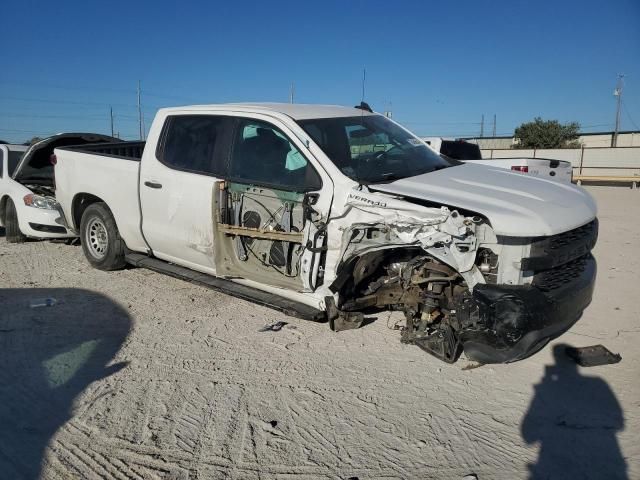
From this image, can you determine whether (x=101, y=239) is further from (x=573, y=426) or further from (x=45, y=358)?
(x=573, y=426)

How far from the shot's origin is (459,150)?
1277cm

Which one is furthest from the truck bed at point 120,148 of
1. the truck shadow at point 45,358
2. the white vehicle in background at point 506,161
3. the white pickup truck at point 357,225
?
the white vehicle in background at point 506,161

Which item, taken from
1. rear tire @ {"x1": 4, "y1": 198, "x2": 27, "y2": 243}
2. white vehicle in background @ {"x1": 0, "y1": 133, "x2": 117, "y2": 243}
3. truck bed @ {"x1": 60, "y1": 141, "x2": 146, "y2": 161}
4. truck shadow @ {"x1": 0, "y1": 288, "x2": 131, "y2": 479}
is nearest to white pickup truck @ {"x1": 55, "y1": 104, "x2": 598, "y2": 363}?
truck shadow @ {"x1": 0, "y1": 288, "x2": 131, "y2": 479}

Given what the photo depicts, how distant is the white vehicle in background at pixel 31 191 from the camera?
8.02 metres

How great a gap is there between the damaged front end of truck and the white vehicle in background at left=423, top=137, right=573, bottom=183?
723 centimetres

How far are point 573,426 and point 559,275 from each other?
1.08m

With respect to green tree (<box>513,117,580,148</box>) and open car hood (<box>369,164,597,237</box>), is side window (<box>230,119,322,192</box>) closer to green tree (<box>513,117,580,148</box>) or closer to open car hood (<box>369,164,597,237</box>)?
open car hood (<box>369,164,597,237</box>)

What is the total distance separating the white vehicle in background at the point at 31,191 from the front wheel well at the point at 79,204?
0.91 metres

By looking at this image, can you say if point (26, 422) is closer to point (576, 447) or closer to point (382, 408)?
point (382, 408)

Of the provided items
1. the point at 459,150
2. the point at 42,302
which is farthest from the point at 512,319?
the point at 459,150

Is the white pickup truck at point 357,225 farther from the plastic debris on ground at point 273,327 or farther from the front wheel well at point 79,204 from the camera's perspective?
the front wheel well at point 79,204

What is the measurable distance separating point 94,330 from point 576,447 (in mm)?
4064

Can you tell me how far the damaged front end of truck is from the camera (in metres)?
3.54

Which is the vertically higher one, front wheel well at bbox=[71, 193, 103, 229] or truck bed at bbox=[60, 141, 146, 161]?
truck bed at bbox=[60, 141, 146, 161]
